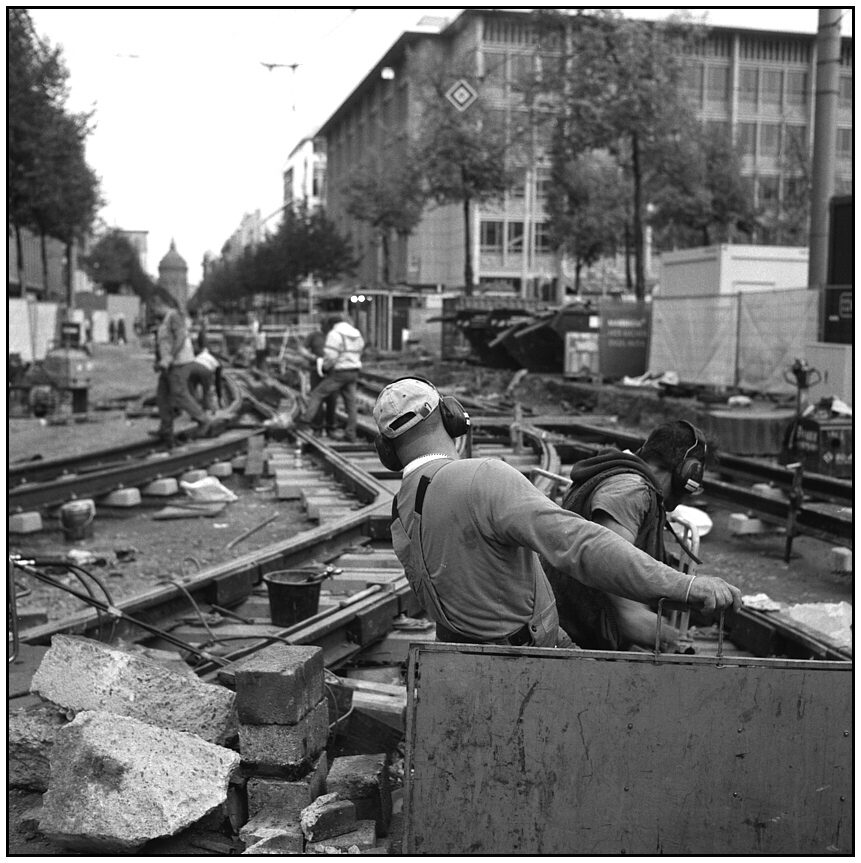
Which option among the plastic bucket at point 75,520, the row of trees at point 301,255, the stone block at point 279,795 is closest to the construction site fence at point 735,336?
the plastic bucket at point 75,520

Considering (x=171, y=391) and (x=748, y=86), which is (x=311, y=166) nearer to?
(x=748, y=86)

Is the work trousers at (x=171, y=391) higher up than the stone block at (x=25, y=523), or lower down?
higher up

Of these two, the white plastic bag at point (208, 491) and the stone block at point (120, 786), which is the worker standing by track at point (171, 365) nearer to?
the white plastic bag at point (208, 491)

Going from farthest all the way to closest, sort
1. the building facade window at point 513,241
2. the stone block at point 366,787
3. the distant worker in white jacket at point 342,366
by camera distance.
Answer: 1. the building facade window at point 513,241
2. the distant worker in white jacket at point 342,366
3. the stone block at point 366,787

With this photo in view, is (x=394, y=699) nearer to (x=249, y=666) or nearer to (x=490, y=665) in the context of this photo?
(x=249, y=666)

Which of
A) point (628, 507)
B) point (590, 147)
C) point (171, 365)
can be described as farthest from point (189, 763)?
point (590, 147)

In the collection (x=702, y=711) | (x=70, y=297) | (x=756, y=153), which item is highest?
(x=756, y=153)

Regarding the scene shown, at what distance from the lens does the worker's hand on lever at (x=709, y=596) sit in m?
2.82

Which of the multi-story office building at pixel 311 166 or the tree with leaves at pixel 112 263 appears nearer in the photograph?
the tree with leaves at pixel 112 263

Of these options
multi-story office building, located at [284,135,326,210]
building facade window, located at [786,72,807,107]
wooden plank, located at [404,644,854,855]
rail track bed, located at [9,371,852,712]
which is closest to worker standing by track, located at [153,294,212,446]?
rail track bed, located at [9,371,852,712]

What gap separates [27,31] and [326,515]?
2475cm

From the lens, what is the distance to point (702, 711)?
114 inches

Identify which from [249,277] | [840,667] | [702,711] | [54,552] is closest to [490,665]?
[702,711]

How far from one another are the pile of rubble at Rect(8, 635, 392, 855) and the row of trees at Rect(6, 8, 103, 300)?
73.8ft
